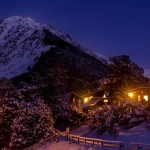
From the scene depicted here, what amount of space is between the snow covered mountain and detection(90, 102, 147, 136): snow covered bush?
229 feet

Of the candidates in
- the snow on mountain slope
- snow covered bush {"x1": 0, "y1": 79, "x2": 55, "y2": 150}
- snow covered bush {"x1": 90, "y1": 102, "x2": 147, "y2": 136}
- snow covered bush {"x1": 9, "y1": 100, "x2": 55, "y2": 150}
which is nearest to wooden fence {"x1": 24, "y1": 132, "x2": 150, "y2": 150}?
snow covered bush {"x1": 9, "y1": 100, "x2": 55, "y2": 150}

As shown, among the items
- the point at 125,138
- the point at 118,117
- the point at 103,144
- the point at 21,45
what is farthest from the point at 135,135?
the point at 21,45

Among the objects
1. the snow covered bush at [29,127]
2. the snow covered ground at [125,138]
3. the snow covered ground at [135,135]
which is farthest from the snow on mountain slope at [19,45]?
the snow covered ground at [125,138]

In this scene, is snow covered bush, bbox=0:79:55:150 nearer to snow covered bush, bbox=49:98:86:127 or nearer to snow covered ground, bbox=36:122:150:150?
snow covered ground, bbox=36:122:150:150

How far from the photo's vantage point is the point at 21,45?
156 m

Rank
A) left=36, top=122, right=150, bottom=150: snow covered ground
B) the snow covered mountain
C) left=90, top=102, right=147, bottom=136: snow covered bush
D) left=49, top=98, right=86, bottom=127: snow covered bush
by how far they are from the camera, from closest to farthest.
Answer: left=36, top=122, right=150, bottom=150: snow covered ground < left=90, top=102, right=147, bottom=136: snow covered bush < left=49, top=98, right=86, bottom=127: snow covered bush < the snow covered mountain

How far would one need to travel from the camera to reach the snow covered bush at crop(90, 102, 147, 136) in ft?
146

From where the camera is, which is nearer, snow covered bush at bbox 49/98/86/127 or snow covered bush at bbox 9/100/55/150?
snow covered bush at bbox 9/100/55/150

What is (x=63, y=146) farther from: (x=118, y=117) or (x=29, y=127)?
(x=118, y=117)

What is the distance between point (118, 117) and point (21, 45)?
116 metres

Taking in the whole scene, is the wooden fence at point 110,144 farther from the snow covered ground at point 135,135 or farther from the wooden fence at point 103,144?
the snow covered ground at point 135,135

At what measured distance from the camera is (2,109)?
144 ft

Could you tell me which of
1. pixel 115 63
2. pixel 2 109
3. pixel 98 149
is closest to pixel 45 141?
pixel 2 109

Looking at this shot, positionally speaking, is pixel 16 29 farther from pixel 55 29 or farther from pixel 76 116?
pixel 76 116
